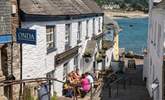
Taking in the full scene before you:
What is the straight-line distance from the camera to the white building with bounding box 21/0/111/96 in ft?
63.1

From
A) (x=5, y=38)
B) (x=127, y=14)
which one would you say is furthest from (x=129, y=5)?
(x=5, y=38)

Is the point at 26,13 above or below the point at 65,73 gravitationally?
above

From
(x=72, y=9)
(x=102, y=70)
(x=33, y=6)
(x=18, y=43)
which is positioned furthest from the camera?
(x=102, y=70)

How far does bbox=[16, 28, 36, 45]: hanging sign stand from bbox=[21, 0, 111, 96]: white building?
155 cm

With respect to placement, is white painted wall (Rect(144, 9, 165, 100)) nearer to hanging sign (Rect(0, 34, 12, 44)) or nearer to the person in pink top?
the person in pink top

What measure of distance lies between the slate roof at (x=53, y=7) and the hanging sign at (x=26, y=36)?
1669 mm

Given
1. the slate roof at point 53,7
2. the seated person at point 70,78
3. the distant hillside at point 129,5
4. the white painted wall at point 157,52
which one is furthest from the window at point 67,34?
the distant hillside at point 129,5

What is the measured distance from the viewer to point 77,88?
24.0 metres

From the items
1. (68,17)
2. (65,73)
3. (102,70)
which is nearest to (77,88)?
(65,73)

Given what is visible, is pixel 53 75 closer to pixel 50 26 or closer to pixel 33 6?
pixel 50 26

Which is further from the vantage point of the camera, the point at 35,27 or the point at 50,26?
the point at 50,26

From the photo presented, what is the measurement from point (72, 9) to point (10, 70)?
9.00 m

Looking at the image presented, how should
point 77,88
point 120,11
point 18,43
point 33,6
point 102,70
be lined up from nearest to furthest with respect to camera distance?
point 18,43 < point 33,6 < point 77,88 < point 102,70 < point 120,11

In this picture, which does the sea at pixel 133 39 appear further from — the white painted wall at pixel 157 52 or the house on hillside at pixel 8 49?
the house on hillside at pixel 8 49
